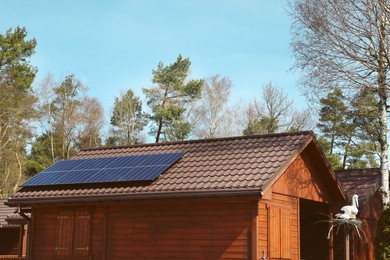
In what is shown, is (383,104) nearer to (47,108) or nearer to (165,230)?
(165,230)

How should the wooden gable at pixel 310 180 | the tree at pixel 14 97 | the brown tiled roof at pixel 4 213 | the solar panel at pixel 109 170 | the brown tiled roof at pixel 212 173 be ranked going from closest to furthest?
the brown tiled roof at pixel 212 173 < the wooden gable at pixel 310 180 < the solar panel at pixel 109 170 < the brown tiled roof at pixel 4 213 < the tree at pixel 14 97

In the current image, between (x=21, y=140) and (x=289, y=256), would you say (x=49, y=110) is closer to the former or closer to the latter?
(x=21, y=140)

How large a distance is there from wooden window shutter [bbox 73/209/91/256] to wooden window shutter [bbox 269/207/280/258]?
16.3 feet

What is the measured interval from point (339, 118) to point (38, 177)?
27015 mm

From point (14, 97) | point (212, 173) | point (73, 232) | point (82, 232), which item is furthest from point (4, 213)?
point (212, 173)

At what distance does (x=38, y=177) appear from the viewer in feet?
61.1

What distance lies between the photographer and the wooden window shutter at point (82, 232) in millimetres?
16906

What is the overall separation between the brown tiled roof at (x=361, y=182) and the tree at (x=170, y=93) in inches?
849

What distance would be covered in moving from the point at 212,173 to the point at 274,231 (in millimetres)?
2059

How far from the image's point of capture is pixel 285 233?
52.0 feet

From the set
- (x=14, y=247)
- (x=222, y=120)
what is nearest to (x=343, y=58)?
(x=14, y=247)

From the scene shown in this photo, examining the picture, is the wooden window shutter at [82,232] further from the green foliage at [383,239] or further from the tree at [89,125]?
the tree at [89,125]

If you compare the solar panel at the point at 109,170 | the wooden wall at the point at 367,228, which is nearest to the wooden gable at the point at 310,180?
the wooden wall at the point at 367,228

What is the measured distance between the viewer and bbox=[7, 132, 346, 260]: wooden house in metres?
14.7
